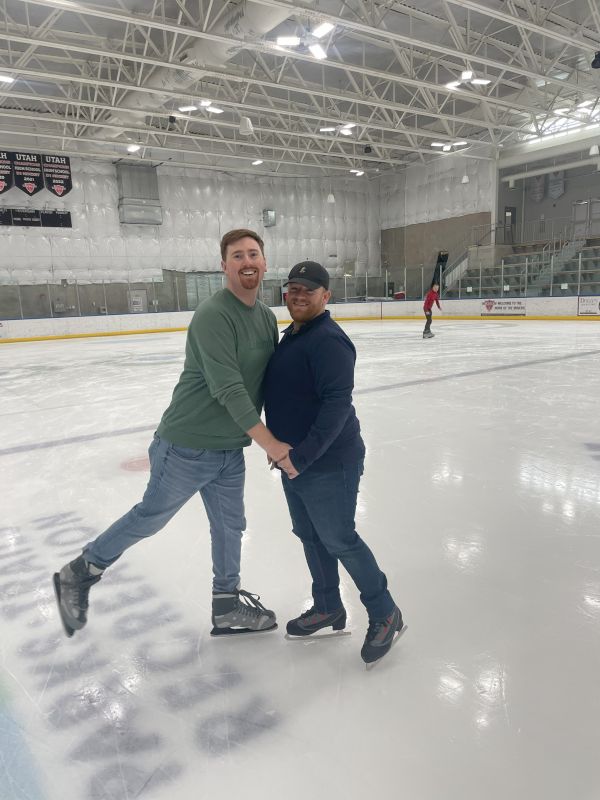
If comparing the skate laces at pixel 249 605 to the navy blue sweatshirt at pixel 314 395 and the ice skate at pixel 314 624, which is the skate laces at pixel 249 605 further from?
the navy blue sweatshirt at pixel 314 395

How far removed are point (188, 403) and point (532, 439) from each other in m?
3.48

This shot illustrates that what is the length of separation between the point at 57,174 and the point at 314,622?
74.7ft

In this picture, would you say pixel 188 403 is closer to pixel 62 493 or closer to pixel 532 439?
pixel 62 493

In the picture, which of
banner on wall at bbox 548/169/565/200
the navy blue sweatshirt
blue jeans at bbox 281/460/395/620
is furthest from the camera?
banner on wall at bbox 548/169/565/200

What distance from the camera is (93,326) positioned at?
785 inches

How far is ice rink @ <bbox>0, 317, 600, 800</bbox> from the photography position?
1.44 m

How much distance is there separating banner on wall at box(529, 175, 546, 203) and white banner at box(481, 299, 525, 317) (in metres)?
8.41

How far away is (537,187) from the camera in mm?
26766

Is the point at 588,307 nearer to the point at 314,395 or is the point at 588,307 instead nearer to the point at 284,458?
the point at 314,395

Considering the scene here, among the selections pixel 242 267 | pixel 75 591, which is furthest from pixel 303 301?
pixel 75 591

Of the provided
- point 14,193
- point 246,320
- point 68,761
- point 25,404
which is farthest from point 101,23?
point 68,761

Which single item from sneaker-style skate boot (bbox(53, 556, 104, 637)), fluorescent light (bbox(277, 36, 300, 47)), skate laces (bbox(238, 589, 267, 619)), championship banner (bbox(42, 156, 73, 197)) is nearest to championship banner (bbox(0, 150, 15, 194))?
championship banner (bbox(42, 156, 73, 197))

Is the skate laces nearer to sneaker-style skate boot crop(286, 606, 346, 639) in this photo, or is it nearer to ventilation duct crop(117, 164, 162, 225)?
sneaker-style skate boot crop(286, 606, 346, 639)

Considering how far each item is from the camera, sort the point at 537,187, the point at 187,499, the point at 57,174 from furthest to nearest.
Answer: the point at 537,187 < the point at 57,174 < the point at 187,499
